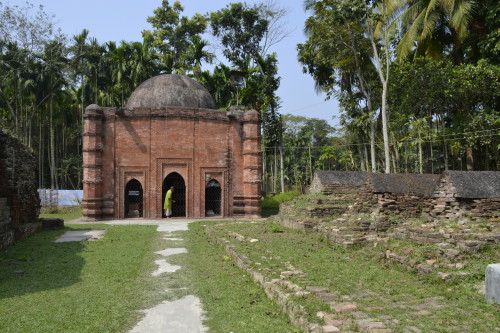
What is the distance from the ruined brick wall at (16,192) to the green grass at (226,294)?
5.15 metres

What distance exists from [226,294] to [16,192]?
9.48 m

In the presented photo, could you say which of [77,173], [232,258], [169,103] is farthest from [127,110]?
[77,173]

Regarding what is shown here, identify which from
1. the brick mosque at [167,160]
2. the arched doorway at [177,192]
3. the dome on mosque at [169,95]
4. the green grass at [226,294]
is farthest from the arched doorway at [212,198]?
the green grass at [226,294]

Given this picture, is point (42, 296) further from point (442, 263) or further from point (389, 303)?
point (442, 263)

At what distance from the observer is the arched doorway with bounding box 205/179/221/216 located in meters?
21.5

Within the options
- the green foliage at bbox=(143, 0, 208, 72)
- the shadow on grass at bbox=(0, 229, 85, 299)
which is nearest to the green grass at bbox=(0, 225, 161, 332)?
the shadow on grass at bbox=(0, 229, 85, 299)

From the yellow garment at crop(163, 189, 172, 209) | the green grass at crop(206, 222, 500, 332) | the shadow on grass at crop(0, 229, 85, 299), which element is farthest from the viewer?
the yellow garment at crop(163, 189, 172, 209)

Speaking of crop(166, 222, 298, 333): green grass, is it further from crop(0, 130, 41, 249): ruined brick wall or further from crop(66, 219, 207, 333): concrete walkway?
crop(0, 130, 41, 249): ruined brick wall

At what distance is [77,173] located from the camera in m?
39.2

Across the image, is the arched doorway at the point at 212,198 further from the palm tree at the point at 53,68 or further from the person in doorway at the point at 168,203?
the palm tree at the point at 53,68

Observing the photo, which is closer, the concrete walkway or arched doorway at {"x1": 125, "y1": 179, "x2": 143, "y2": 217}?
the concrete walkway

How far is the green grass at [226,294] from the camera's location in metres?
4.86

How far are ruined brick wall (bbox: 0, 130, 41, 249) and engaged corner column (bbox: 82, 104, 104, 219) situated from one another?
4378mm

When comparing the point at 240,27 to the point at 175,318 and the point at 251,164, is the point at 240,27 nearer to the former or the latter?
the point at 251,164
